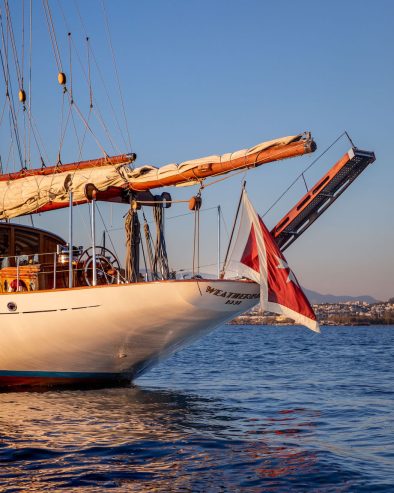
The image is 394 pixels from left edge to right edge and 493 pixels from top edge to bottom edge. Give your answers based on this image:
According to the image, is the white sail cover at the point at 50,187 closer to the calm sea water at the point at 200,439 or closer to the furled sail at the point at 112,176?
the furled sail at the point at 112,176

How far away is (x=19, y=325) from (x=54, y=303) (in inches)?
49.9

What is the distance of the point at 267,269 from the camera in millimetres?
16109

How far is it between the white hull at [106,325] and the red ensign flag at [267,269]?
51 centimetres

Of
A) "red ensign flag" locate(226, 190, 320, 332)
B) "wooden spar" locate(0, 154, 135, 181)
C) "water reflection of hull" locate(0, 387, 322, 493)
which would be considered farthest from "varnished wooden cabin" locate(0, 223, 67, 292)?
"red ensign flag" locate(226, 190, 320, 332)

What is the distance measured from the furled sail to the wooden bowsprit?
3.35 feet

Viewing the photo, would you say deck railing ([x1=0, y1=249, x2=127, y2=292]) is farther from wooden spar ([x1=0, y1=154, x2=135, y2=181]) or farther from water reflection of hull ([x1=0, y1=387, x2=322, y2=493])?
water reflection of hull ([x1=0, y1=387, x2=322, y2=493])

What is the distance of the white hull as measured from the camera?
16359 mm

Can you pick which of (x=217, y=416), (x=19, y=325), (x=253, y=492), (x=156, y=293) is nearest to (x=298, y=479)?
(x=253, y=492)

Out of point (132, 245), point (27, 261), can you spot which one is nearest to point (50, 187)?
point (27, 261)

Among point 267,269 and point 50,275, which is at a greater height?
point 50,275

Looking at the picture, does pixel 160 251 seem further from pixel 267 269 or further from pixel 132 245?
pixel 267 269

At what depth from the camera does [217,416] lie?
15.1 metres

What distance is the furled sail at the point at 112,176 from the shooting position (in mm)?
16359

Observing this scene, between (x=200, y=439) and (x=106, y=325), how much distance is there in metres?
5.18
